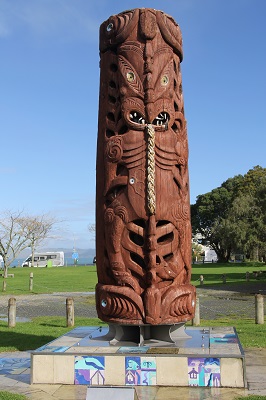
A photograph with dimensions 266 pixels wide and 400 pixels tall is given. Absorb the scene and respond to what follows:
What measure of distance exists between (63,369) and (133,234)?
280 centimetres

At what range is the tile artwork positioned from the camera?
855 centimetres

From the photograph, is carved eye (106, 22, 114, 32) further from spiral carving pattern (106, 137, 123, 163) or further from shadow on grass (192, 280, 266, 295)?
shadow on grass (192, 280, 266, 295)

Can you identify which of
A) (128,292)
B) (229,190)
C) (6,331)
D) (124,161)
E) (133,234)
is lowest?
(6,331)

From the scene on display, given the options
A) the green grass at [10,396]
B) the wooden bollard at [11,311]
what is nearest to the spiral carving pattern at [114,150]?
the green grass at [10,396]

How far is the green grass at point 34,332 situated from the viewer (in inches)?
497

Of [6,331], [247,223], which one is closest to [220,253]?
[247,223]

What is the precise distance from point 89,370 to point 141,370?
36.7 inches

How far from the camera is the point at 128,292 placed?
9297mm

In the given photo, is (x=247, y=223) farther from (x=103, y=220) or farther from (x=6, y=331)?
(x=103, y=220)

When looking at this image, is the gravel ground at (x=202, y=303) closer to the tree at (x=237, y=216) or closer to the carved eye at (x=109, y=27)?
the tree at (x=237, y=216)

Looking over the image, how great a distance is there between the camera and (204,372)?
8461 millimetres

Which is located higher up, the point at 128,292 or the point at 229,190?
the point at 229,190

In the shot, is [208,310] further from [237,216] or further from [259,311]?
[237,216]

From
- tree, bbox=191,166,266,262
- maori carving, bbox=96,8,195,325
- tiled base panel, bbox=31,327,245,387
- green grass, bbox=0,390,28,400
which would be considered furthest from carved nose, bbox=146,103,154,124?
tree, bbox=191,166,266,262
